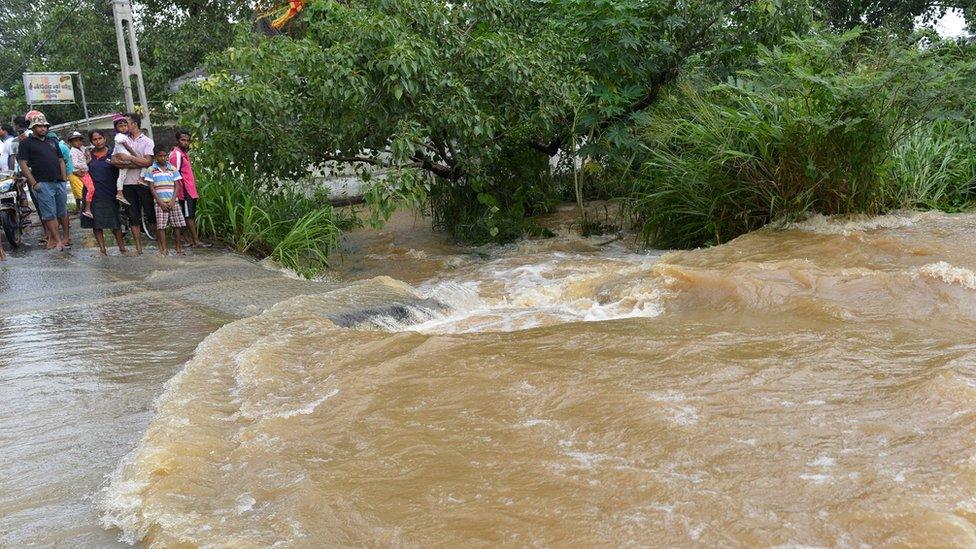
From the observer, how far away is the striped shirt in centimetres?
849

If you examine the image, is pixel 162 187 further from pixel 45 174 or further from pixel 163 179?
pixel 45 174

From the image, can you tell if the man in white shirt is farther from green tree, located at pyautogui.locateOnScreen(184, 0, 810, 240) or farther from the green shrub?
the green shrub

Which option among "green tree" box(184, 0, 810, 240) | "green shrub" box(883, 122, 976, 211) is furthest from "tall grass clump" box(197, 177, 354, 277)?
"green shrub" box(883, 122, 976, 211)

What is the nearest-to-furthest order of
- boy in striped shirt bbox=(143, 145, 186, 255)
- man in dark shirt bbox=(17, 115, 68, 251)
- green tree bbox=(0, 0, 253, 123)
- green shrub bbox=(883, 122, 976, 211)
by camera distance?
boy in striped shirt bbox=(143, 145, 186, 255), green shrub bbox=(883, 122, 976, 211), man in dark shirt bbox=(17, 115, 68, 251), green tree bbox=(0, 0, 253, 123)

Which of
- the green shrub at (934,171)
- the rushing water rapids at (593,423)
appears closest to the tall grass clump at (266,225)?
the rushing water rapids at (593,423)

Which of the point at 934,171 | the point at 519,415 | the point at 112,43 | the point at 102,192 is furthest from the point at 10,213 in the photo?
the point at 112,43

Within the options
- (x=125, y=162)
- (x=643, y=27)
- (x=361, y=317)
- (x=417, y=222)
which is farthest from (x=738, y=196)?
(x=125, y=162)

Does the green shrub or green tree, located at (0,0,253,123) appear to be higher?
green tree, located at (0,0,253,123)

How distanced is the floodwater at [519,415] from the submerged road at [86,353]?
0.02 meters

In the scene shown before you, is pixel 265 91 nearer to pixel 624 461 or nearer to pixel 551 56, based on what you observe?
pixel 551 56

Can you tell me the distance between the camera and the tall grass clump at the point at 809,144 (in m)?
7.84

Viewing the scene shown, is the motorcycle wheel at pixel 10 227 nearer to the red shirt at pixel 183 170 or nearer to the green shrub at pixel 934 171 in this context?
the red shirt at pixel 183 170

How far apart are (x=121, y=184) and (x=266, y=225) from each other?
155cm

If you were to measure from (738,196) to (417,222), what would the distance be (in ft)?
18.5
